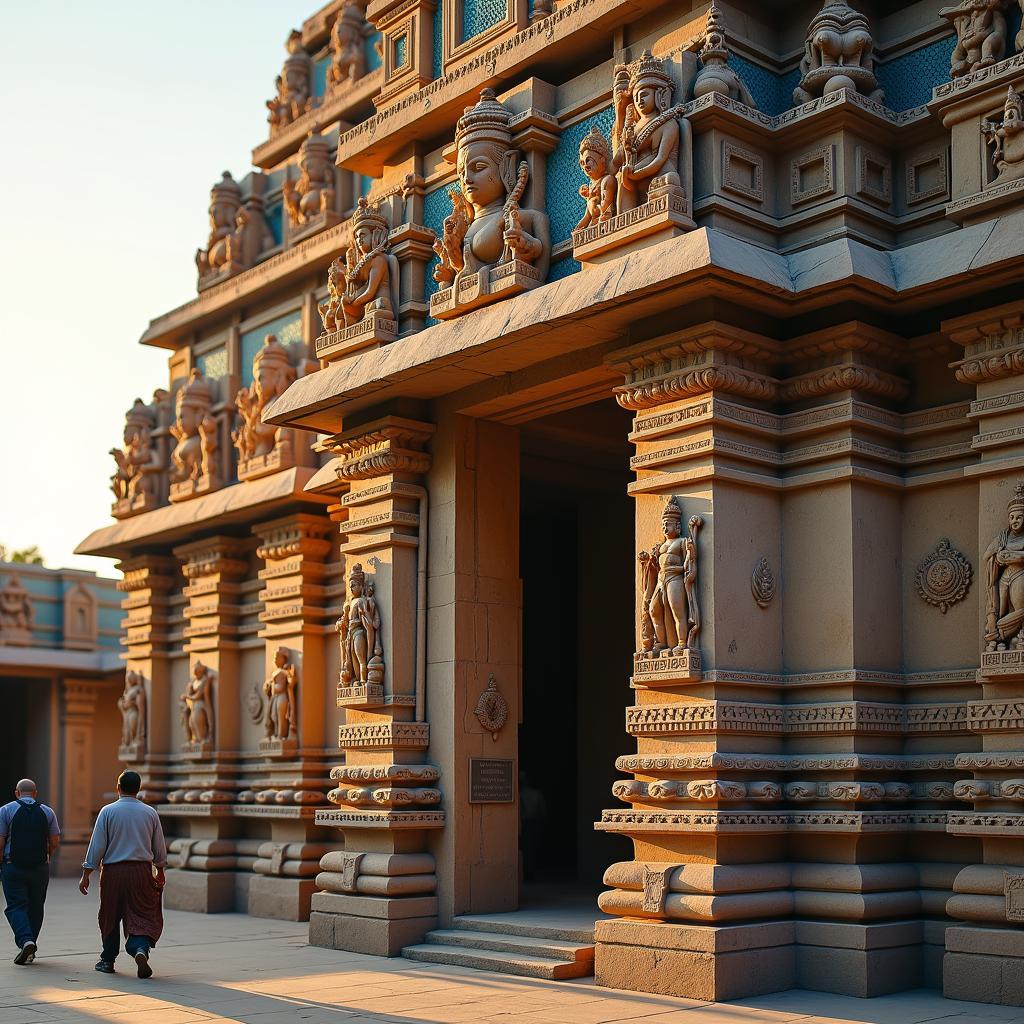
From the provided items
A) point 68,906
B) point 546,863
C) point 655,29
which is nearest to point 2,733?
point 68,906

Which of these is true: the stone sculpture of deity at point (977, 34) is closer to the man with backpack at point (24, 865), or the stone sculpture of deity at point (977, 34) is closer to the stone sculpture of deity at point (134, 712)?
the man with backpack at point (24, 865)

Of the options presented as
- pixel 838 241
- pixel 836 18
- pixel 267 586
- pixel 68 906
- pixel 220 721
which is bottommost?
pixel 68 906

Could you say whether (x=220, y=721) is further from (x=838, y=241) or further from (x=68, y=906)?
(x=838, y=241)

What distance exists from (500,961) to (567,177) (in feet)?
20.9

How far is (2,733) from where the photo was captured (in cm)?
3012

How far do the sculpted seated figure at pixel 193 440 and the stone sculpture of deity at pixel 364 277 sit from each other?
17.9 ft

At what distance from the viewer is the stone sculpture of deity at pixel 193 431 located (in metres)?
19.2

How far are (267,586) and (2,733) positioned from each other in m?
14.9

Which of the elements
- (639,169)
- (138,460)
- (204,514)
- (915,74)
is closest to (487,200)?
(639,169)

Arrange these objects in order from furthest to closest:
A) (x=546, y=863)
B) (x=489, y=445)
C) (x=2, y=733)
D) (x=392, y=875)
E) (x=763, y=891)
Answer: (x=2, y=733), (x=546, y=863), (x=489, y=445), (x=392, y=875), (x=763, y=891)

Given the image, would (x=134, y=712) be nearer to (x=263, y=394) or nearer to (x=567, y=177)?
(x=263, y=394)

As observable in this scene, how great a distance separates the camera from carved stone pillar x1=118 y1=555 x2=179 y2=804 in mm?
19625

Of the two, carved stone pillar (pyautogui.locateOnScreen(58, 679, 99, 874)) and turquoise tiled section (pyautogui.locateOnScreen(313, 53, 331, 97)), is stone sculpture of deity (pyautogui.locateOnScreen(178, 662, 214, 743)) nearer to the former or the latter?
turquoise tiled section (pyautogui.locateOnScreen(313, 53, 331, 97))

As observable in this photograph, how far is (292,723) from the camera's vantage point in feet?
Answer: 55.6
